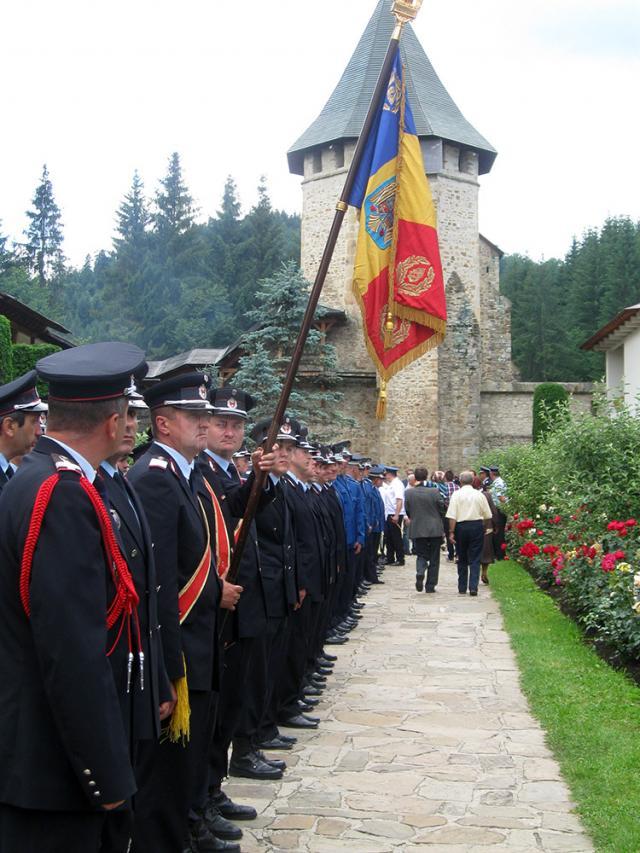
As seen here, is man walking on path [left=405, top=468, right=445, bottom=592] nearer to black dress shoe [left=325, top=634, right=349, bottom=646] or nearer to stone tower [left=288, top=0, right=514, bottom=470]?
black dress shoe [left=325, top=634, right=349, bottom=646]

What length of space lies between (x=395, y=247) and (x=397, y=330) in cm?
51

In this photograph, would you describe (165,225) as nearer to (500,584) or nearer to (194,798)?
(500,584)

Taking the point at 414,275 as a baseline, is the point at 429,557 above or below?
below

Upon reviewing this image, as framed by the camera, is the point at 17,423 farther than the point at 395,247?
No

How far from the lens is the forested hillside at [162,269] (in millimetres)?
55219

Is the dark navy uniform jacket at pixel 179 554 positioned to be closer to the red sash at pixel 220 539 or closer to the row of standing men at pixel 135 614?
the row of standing men at pixel 135 614

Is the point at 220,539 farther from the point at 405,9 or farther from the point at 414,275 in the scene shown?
the point at 405,9

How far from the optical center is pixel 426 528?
14.8 metres

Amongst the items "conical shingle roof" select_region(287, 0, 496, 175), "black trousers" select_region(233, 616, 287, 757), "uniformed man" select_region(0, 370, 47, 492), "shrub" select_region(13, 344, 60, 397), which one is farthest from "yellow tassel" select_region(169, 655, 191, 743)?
"conical shingle roof" select_region(287, 0, 496, 175)

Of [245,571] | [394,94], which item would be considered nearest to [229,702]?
[245,571]

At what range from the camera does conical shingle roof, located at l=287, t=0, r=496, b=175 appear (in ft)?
119

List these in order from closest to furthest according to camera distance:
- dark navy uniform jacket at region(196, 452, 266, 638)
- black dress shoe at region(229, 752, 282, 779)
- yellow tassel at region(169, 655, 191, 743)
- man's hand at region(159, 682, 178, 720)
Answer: man's hand at region(159, 682, 178, 720) → yellow tassel at region(169, 655, 191, 743) → dark navy uniform jacket at region(196, 452, 266, 638) → black dress shoe at region(229, 752, 282, 779)

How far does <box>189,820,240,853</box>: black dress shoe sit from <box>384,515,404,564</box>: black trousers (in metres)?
15.8

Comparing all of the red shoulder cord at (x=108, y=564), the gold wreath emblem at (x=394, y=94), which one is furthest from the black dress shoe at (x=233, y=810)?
the gold wreath emblem at (x=394, y=94)
